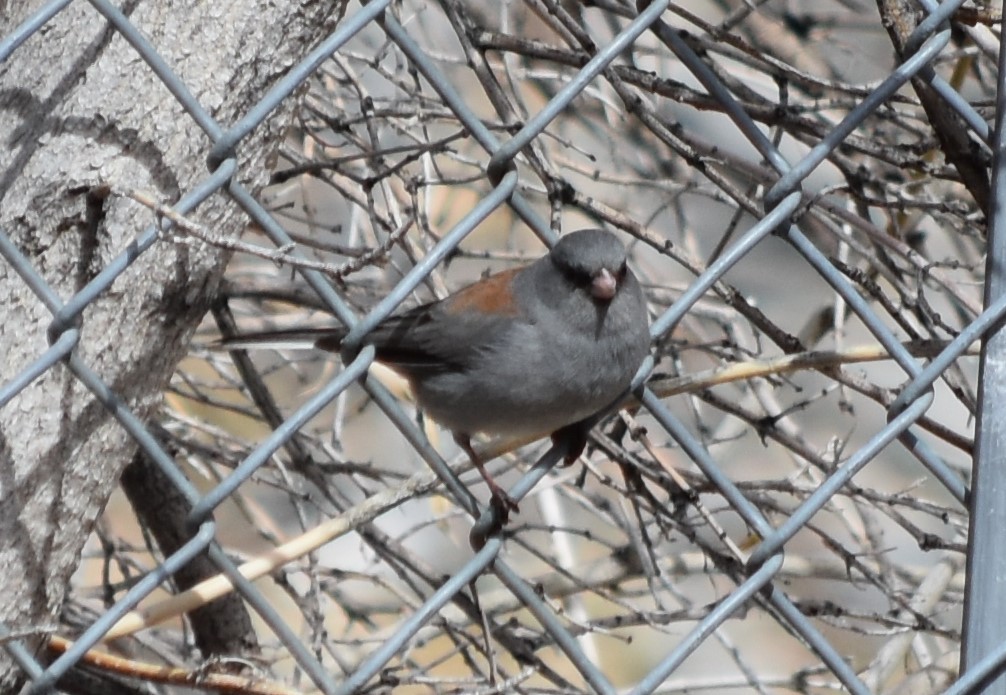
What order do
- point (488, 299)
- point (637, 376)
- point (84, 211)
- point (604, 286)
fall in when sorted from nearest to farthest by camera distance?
point (84, 211)
point (637, 376)
point (604, 286)
point (488, 299)

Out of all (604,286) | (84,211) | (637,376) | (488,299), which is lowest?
(637,376)

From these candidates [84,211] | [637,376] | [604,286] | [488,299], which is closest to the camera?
[84,211]

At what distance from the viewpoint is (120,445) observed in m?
1.85

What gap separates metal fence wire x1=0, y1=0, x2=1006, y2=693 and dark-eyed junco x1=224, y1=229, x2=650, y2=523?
3.4 inches

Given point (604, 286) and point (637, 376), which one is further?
point (604, 286)

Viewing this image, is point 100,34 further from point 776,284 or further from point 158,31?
point 776,284

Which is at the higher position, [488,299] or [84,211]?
[84,211]

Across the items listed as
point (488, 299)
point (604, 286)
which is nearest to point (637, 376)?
point (604, 286)

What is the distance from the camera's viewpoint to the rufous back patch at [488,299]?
104 inches

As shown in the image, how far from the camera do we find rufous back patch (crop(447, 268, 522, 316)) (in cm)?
265

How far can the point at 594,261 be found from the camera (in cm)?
246

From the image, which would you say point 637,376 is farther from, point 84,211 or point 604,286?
point 84,211

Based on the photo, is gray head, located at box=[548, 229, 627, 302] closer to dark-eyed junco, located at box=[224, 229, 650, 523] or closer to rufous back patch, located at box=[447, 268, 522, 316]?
dark-eyed junco, located at box=[224, 229, 650, 523]

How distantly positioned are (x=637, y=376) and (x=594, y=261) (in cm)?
58
